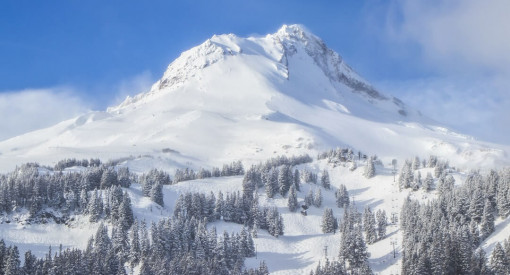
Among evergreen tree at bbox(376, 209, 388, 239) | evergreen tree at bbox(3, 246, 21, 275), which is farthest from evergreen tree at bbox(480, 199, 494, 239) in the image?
evergreen tree at bbox(3, 246, 21, 275)

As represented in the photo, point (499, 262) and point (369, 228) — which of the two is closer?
A: point (499, 262)

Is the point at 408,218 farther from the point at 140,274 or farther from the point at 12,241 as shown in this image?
the point at 12,241

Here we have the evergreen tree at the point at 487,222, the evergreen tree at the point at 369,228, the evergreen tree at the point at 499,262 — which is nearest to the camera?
the evergreen tree at the point at 499,262

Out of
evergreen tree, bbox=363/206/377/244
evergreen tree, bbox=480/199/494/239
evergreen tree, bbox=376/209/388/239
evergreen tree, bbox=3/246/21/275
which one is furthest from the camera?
evergreen tree, bbox=376/209/388/239

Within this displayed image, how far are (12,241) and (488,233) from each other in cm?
14053

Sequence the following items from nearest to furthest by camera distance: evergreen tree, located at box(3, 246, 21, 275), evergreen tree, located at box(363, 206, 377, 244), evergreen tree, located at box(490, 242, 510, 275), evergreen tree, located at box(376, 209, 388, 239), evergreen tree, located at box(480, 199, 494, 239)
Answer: evergreen tree, located at box(3, 246, 21, 275), evergreen tree, located at box(490, 242, 510, 275), evergreen tree, located at box(480, 199, 494, 239), evergreen tree, located at box(363, 206, 377, 244), evergreen tree, located at box(376, 209, 388, 239)

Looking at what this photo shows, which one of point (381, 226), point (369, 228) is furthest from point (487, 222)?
point (369, 228)

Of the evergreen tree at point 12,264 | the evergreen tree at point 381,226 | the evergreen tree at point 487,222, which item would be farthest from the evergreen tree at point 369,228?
the evergreen tree at point 12,264

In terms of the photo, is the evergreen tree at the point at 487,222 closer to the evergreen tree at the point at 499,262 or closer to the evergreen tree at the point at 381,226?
the evergreen tree at the point at 499,262

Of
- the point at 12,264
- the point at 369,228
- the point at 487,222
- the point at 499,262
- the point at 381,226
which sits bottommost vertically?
the point at 499,262

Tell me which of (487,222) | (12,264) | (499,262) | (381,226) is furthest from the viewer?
(381,226)

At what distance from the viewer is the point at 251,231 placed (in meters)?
200

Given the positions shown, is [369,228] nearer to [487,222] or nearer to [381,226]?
[381,226]

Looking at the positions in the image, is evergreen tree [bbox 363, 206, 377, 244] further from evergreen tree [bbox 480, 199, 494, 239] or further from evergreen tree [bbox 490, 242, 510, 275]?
evergreen tree [bbox 490, 242, 510, 275]
